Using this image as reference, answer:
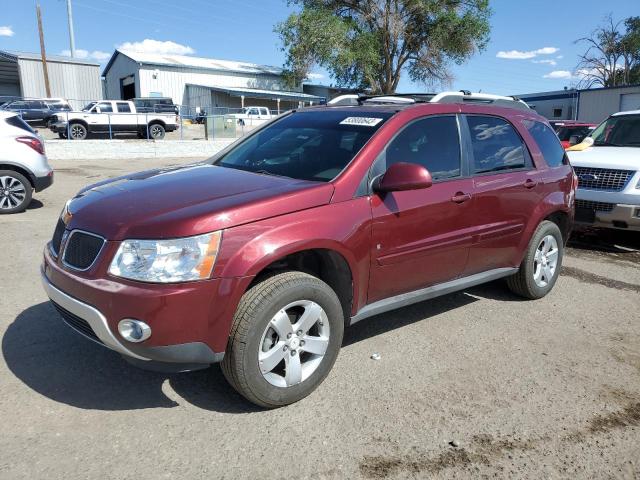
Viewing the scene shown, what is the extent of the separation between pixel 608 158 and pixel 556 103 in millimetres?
47010

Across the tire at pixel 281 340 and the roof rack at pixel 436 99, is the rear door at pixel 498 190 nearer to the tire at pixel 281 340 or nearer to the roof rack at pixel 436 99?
the roof rack at pixel 436 99

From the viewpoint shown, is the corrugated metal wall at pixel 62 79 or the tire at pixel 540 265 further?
the corrugated metal wall at pixel 62 79

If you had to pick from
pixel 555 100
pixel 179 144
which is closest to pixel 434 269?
pixel 179 144

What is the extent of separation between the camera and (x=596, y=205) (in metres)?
7.21

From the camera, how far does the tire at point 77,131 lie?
2402cm

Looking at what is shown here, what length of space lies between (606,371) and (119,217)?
11.1ft

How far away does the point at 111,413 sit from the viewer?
9.95ft

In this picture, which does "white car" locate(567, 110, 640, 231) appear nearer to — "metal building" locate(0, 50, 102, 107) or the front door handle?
→ the front door handle

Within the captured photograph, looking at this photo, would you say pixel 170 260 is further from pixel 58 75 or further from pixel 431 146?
pixel 58 75

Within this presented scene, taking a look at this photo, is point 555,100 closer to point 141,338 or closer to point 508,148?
point 508,148

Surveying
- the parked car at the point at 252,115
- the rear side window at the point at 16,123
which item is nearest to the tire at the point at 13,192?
the rear side window at the point at 16,123

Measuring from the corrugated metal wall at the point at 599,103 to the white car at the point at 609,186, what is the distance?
94.6 ft

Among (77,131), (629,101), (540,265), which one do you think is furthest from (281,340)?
(629,101)

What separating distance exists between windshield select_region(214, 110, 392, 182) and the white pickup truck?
20933 millimetres
